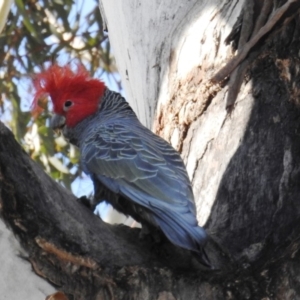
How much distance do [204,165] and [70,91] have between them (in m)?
0.58

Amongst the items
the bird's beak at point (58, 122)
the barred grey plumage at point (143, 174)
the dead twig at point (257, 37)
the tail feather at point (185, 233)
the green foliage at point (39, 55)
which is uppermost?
the green foliage at point (39, 55)

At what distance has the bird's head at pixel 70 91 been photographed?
7.65ft

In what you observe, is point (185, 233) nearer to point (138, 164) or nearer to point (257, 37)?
point (138, 164)

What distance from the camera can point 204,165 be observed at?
200 cm

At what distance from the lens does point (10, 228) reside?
4.59 feet

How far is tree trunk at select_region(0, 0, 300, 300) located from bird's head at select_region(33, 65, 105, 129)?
8.0 inches

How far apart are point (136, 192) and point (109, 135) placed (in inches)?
14.2

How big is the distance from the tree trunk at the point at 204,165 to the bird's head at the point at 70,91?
0.20 metres

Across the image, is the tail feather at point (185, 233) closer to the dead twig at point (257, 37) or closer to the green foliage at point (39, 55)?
the dead twig at point (257, 37)

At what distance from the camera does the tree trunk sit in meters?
1.47

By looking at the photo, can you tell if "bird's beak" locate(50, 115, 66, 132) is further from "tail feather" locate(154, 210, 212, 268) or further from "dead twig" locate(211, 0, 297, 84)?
"tail feather" locate(154, 210, 212, 268)

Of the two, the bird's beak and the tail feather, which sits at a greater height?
the bird's beak

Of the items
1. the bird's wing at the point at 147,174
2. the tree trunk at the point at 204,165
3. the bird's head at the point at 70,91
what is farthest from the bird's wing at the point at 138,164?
the bird's head at the point at 70,91

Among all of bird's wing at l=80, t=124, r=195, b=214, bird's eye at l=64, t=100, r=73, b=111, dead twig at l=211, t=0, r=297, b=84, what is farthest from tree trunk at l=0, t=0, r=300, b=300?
bird's eye at l=64, t=100, r=73, b=111
